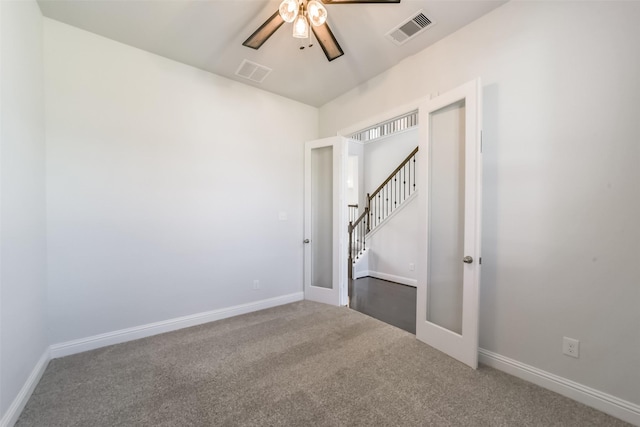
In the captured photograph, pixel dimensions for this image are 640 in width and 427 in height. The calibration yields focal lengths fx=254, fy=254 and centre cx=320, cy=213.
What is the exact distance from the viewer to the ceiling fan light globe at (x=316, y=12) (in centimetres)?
175

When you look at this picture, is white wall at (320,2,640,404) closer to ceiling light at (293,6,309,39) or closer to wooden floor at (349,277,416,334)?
wooden floor at (349,277,416,334)

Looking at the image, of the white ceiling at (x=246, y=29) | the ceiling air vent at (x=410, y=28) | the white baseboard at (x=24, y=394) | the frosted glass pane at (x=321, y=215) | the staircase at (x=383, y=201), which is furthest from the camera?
the staircase at (x=383, y=201)

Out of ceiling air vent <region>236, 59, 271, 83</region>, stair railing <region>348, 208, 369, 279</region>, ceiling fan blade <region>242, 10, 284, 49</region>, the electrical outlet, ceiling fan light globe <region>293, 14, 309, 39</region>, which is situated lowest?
the electrical outlet

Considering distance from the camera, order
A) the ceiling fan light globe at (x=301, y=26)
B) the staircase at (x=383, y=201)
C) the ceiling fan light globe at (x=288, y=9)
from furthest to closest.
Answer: the staircase at (x=383, y=201) → the ceiling fan light globe at (x=301, y=26) → the ceiling fan light globe at (x=288, y=9)

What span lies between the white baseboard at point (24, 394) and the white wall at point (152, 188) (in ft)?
0.80

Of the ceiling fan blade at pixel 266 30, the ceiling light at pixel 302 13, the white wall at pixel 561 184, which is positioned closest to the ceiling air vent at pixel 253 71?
the ceiling fan blade at pixel 266 30

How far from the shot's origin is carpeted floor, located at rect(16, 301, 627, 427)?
5.21 ft

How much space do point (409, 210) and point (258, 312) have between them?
330 centimetres

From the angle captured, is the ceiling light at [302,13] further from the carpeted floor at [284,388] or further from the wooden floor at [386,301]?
the wooden floor at [386,301]

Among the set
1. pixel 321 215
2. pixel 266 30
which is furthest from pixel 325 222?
pixel 266 30

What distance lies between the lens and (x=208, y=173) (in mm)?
3047

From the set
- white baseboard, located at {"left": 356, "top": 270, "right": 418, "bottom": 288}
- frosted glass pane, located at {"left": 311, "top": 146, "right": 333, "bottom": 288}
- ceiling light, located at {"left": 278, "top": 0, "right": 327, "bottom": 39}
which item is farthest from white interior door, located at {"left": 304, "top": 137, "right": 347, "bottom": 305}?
ceiling light, located at {"left": 278, "top": 0, "right": 327, "bottom": 39}

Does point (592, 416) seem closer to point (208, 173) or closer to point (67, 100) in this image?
point (208, 173)

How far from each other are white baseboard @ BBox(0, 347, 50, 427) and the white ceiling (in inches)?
114
